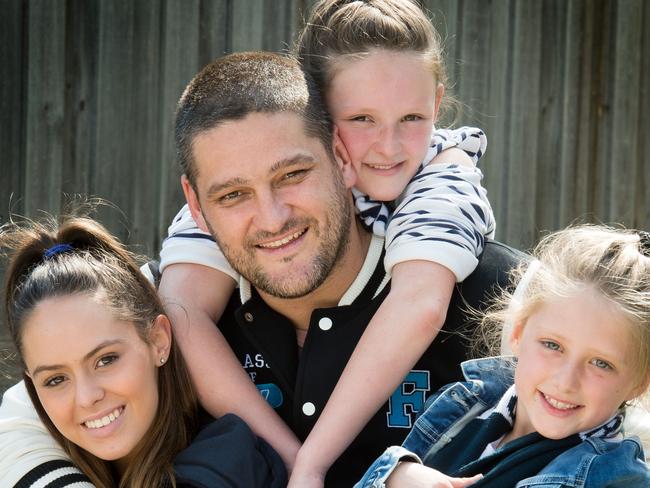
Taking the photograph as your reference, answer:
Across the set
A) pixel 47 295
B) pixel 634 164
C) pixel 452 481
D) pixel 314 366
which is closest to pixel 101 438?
pixel 47 295

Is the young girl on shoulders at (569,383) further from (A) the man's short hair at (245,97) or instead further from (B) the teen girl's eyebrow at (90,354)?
(A) the man's short hair at (245,97)

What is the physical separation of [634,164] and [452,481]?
3503mm

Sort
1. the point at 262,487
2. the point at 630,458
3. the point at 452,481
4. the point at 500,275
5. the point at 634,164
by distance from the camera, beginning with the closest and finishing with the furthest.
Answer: the point at 630,458 → the point at 452,481 → the point at 262,487 → the point at 500,275 → the point at 634,164

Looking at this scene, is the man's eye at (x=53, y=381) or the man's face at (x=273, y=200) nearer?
the man's eye at (x=53, y=381)

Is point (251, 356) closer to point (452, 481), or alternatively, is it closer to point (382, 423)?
point (382, 423)

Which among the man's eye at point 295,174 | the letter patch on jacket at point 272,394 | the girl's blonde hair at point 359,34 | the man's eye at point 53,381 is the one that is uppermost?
the girl's blonde hair at point 359,34

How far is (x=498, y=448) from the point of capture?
257 centimetres

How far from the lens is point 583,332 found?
7.63 feet

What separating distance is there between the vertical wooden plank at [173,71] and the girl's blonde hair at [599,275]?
2.77m

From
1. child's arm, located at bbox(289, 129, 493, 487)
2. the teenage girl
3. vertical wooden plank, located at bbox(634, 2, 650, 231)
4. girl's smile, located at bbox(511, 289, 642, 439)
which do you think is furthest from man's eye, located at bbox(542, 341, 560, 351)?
vertical wooden plank, located at bbox(634, 2, 650, 231)

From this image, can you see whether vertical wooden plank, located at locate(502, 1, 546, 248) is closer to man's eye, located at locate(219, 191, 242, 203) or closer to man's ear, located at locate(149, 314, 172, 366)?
man's eye, located at locate(219, 191, 242, 203)

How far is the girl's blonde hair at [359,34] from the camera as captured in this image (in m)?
3.20

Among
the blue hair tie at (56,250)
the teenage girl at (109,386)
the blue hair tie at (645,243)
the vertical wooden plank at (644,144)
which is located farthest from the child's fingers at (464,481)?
the vertical wooden plank at (644,144)

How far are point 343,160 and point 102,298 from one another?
2.73ft
